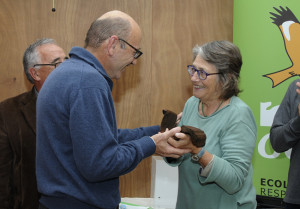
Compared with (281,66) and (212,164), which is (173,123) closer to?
(212,164)

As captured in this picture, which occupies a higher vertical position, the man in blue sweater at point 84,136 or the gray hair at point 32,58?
the gray hair at point 32,58

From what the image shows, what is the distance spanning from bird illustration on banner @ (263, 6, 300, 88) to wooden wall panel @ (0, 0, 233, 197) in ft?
3.10

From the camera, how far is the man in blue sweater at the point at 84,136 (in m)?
1.21

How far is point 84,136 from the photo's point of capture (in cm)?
120

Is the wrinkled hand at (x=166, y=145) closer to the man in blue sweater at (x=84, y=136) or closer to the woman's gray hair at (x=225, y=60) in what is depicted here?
the man in blue sweater at (x=84, y=136)

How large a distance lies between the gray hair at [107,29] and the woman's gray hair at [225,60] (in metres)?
0.47

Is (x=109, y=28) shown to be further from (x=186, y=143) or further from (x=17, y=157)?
(x=17, y=157)

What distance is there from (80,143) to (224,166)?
65 cm

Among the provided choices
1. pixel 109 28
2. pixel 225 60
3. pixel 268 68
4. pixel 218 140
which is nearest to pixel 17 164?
pixel 109 28

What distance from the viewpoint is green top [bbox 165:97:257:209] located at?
147 centimetres

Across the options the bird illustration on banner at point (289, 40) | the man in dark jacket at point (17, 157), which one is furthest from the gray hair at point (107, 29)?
the bird illustration on banner at point (289, 40)

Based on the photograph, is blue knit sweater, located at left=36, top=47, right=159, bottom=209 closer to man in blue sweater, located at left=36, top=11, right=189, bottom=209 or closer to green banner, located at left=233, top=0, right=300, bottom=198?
man in blue sweater, located at left=36, top=11, right=189, bottom=209


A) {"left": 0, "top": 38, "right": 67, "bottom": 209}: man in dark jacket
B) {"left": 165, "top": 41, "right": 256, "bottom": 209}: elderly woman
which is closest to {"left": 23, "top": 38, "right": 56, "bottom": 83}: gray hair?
{"left": 0, "top": 38, "right": 67, "bottom": 209}: man in dark jacket

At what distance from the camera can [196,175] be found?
5.36 ft
